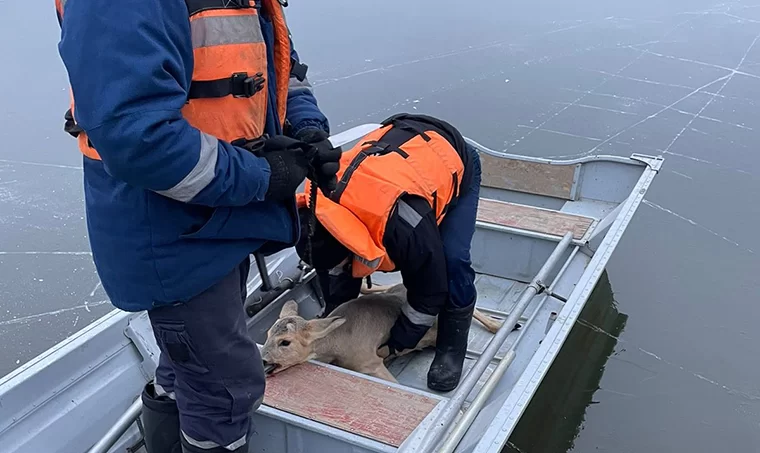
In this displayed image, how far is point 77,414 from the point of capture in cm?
261

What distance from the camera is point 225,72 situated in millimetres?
1593

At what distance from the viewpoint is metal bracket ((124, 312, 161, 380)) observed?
2.79m

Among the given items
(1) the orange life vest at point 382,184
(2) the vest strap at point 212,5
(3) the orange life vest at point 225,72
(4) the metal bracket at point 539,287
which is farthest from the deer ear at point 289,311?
(2) the vest strap at point 212,5

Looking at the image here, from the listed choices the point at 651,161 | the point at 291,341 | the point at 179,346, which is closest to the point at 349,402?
the point at 291,341

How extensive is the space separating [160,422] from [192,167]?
3.42 ft

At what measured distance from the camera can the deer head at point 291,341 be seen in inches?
107

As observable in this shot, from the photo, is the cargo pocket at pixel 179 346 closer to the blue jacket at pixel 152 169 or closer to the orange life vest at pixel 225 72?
the blue jacket at pixel 152 169

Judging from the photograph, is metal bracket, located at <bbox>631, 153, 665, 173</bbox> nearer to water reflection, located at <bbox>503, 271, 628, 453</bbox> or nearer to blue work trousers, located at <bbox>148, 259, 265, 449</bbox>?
water reflection, located at <bbox>503, 271, 628, 453</bbox>

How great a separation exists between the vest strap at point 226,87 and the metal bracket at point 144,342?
1.51 m

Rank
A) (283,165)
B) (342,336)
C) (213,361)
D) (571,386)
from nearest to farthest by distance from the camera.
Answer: (283,165) < (213,361) < (342,336) < (571,386)

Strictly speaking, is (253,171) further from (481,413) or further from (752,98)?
(752,98)

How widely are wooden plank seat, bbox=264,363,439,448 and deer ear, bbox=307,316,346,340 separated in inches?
5.5

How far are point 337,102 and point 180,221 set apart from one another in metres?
5.54

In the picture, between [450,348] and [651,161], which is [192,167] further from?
[651,161]
